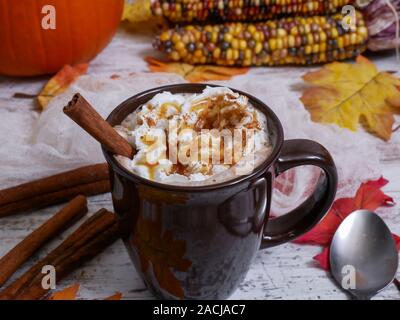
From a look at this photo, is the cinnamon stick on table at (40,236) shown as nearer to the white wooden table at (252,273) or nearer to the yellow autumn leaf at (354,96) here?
the white wooden table at (252,273)

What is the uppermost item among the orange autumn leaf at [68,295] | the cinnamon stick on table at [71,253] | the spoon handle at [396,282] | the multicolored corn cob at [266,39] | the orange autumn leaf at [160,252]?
the multicolored corn cob at [266,39]

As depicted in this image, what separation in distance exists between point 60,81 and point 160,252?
0.61 metres

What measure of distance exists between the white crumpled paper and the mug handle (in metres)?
0.11

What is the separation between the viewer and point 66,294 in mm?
733

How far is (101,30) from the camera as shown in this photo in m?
1.15

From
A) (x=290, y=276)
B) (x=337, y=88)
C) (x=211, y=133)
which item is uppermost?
(x=211, y=133)

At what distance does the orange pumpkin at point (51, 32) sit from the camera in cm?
105

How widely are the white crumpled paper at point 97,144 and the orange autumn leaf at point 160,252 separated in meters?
0.23

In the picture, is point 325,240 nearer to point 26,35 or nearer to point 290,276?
point 290,276

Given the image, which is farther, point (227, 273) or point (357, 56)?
point (357, 56)

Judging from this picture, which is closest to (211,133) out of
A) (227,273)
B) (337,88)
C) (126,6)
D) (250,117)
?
(250,117)

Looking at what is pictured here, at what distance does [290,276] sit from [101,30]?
25.4 inches

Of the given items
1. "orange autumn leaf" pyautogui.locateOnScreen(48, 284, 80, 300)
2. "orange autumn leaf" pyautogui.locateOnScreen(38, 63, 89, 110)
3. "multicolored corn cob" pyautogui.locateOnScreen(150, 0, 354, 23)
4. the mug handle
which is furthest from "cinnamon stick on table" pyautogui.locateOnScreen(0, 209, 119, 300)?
"multicolored corn cob" pyautogui.locateOnScreen(150, 0, 354, 23)

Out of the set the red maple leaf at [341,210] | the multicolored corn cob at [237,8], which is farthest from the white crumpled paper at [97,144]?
the multicolored corn cob at [237,8]
